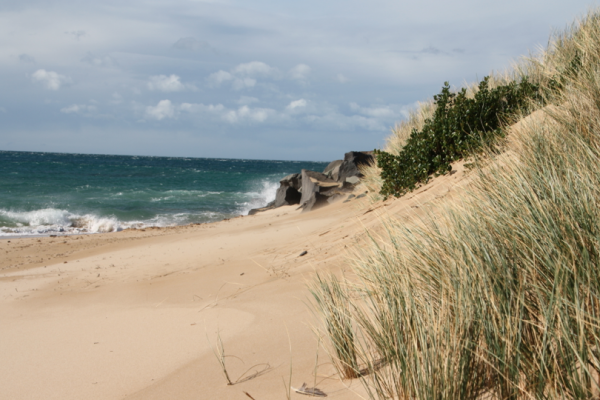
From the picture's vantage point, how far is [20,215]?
660 inches

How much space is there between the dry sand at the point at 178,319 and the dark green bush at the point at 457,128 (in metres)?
0.49

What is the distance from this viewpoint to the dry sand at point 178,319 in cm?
283

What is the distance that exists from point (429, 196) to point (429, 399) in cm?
440

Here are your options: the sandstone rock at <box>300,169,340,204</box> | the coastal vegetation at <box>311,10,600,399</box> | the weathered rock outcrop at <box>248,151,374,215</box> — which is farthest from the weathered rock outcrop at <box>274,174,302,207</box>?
the coastal vegetation at <box>311,10,600,399</box>

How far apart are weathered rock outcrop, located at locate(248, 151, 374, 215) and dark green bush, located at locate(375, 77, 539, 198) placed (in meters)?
5.22

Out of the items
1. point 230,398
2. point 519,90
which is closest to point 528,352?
point 230,398

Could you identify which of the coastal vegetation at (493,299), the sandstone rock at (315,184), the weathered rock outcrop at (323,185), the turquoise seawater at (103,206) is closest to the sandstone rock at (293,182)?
the weathered rock outcrop at (323,185)

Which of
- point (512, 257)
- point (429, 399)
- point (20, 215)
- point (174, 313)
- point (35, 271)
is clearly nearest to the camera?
point (429, 399)

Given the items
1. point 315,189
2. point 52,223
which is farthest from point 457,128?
point 52,223

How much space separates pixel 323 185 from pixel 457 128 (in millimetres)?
7018

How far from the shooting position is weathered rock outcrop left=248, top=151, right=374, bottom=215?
510 inches

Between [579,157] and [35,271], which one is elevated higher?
[579,157]

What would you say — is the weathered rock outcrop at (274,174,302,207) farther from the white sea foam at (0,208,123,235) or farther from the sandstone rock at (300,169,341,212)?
the white sea foam at (0,208,123,235)

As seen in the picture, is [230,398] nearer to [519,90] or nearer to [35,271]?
[519,90]
